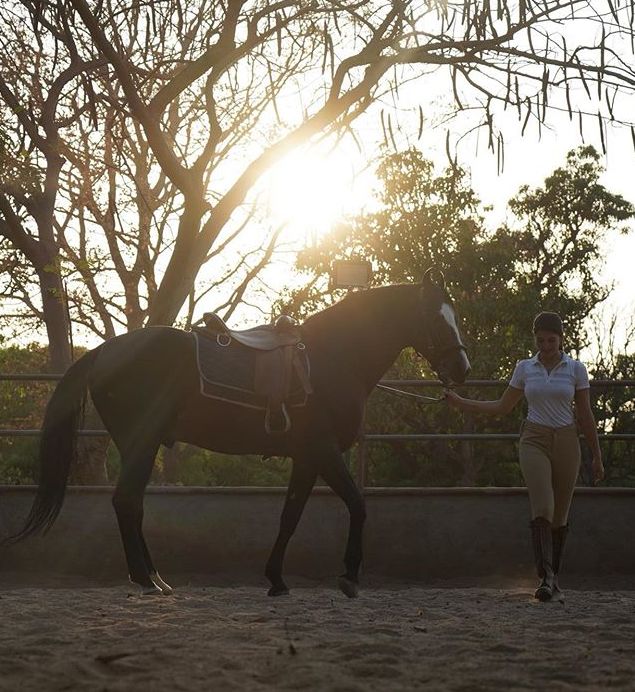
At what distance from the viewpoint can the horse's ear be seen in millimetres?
6918

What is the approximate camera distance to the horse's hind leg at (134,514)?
662 centimetres

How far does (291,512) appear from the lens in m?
6.88

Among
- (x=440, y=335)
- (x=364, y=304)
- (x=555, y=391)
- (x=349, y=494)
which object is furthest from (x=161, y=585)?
(x=555, y=391)

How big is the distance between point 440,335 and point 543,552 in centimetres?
144

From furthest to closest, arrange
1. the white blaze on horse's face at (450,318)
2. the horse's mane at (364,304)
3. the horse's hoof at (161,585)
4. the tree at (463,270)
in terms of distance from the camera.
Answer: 1. the tree at (463,270)
2. the horse's mane at (364,304)
3. the white blaze on horse's face at (450,318)
4. the horse's hoof at (161,585)

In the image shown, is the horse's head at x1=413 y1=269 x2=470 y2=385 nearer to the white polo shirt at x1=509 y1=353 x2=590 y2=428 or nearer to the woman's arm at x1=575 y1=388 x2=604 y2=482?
the white polo shirt at x1=509 y1=353 x2=590 y2=428

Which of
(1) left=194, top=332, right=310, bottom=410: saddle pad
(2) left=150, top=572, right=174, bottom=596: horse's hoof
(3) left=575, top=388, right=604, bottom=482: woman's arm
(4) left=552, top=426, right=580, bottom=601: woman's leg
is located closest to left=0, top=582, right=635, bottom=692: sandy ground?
(2) left=150, top=572, right=174, bottom=596: horse's hoof

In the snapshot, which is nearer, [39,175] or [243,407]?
[243,407]

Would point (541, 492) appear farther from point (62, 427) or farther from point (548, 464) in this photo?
point (62, 427)

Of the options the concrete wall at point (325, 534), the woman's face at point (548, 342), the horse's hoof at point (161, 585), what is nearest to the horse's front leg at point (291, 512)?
the horse's hoof at point (161, 585)

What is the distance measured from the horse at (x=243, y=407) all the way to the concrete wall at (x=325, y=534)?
1.80 meters

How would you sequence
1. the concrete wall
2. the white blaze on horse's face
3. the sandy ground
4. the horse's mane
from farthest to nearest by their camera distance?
the concrete wall < the horse's mane < the white blaze on horse's face < the sandy ground

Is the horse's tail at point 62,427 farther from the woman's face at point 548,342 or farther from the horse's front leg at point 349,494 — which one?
the woman's face at point 548,342

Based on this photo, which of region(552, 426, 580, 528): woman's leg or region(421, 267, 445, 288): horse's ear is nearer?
region(552, 426, 580, 528): woman's leg
